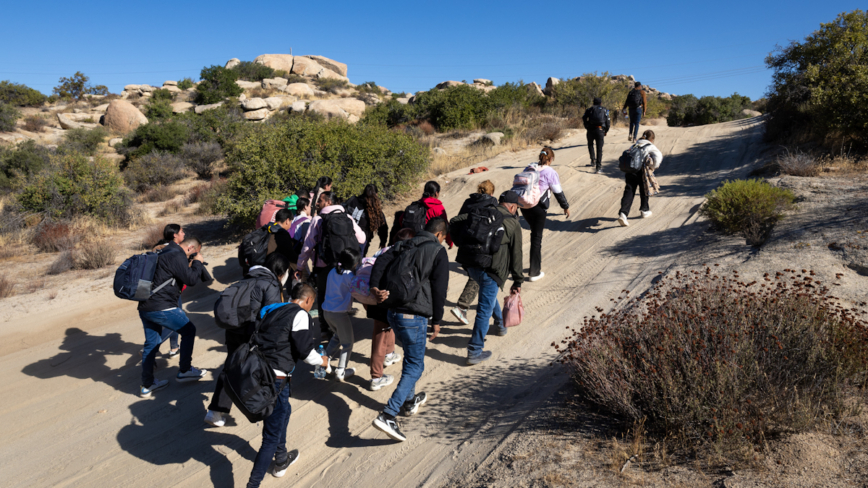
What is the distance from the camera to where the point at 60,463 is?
4426 mm

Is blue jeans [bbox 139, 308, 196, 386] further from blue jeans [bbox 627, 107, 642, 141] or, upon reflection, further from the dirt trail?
blue jeans [bbox 627, 107, 642, 141]

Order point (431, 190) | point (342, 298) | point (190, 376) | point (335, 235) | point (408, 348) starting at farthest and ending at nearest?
point (431, 190) → point (190, 376) → point (335, 235) → point (342, 298) → point (408, 348)

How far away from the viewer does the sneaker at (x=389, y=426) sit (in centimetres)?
394

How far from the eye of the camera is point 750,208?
716cm

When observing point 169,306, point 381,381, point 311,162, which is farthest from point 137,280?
point 311,162

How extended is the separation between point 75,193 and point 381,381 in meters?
12.4

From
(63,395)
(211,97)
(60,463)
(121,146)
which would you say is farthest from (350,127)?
(211,97)

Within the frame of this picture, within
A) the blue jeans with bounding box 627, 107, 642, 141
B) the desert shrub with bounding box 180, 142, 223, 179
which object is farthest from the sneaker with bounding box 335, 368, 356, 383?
the desert shrub with bounding box 180, 142, 223, 179

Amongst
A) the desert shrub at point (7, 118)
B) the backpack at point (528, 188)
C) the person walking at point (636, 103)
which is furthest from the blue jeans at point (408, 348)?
the desert shrub at point (7, 118)

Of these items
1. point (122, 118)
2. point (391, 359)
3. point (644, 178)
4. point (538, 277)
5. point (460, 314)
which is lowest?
point (391, 359)

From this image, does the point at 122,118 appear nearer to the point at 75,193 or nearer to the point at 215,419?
the point at 75,193

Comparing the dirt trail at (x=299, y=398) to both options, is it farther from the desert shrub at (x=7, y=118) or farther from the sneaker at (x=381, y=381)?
the desert shrub at (x=7, y=118)

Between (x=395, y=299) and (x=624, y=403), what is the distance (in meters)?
1.99

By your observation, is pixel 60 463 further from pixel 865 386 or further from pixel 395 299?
pixel 865 386
